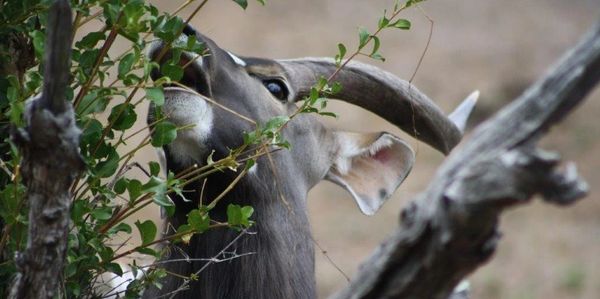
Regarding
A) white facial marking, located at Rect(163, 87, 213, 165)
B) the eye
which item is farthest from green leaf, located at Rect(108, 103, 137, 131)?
the eye

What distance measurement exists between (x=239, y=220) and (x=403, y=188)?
901 cm

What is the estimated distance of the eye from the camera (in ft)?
14.9

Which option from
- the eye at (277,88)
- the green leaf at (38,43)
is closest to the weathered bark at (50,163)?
the green leaf at (38,43)

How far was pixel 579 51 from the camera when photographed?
6.54ft

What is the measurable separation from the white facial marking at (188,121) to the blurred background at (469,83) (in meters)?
6.29

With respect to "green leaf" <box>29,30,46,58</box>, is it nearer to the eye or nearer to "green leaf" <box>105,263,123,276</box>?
"green leaf" <box>105,263,123,276</box>

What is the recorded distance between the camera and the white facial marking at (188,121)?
374cm

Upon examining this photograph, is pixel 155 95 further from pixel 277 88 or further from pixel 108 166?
pixel 277 88

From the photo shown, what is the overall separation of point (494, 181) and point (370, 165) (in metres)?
3.15

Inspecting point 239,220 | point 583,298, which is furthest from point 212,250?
point 583,298

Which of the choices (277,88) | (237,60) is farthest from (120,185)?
(277,88)

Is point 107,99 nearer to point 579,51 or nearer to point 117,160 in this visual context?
point 117,160

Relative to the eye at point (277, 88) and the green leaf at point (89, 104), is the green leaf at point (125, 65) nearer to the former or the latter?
the green leaf at point (89, 104)

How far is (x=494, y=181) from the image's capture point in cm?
199
